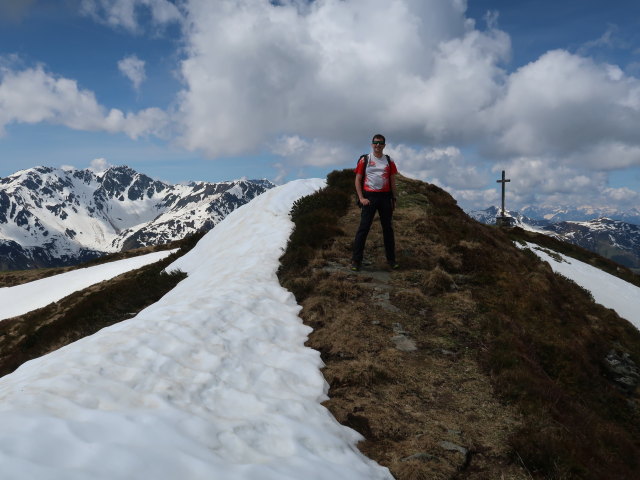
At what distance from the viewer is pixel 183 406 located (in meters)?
4.89

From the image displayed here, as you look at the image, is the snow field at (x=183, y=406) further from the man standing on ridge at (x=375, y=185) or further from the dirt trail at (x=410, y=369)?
the man standing on ridge at (x=375, y=185)

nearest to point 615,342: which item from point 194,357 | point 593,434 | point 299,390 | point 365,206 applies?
point 593,434

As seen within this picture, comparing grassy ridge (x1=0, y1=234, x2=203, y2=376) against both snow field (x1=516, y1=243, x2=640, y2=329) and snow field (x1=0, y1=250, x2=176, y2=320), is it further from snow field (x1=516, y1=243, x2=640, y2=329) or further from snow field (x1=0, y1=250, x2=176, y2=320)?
snow field (x1=516, y1=243, x2=640, y2=329)

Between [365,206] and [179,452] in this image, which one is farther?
[365,206]

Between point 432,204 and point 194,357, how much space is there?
15301 mm

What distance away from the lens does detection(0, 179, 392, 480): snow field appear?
11.2 ft

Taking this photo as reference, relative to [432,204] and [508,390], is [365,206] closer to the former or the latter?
[508,390]

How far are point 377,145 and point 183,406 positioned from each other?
26.3 ft

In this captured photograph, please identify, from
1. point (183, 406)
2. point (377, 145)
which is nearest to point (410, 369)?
point (183, 406)

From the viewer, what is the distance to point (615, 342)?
441 inches

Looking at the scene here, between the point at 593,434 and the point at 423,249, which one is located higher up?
the point at 423,249

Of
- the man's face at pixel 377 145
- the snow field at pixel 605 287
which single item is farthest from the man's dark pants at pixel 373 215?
the snow field at pixel 605 287

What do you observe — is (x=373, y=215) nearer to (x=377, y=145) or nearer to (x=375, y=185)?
(x=375, y=185)

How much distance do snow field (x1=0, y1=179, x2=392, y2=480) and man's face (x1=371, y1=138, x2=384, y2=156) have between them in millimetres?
5039
